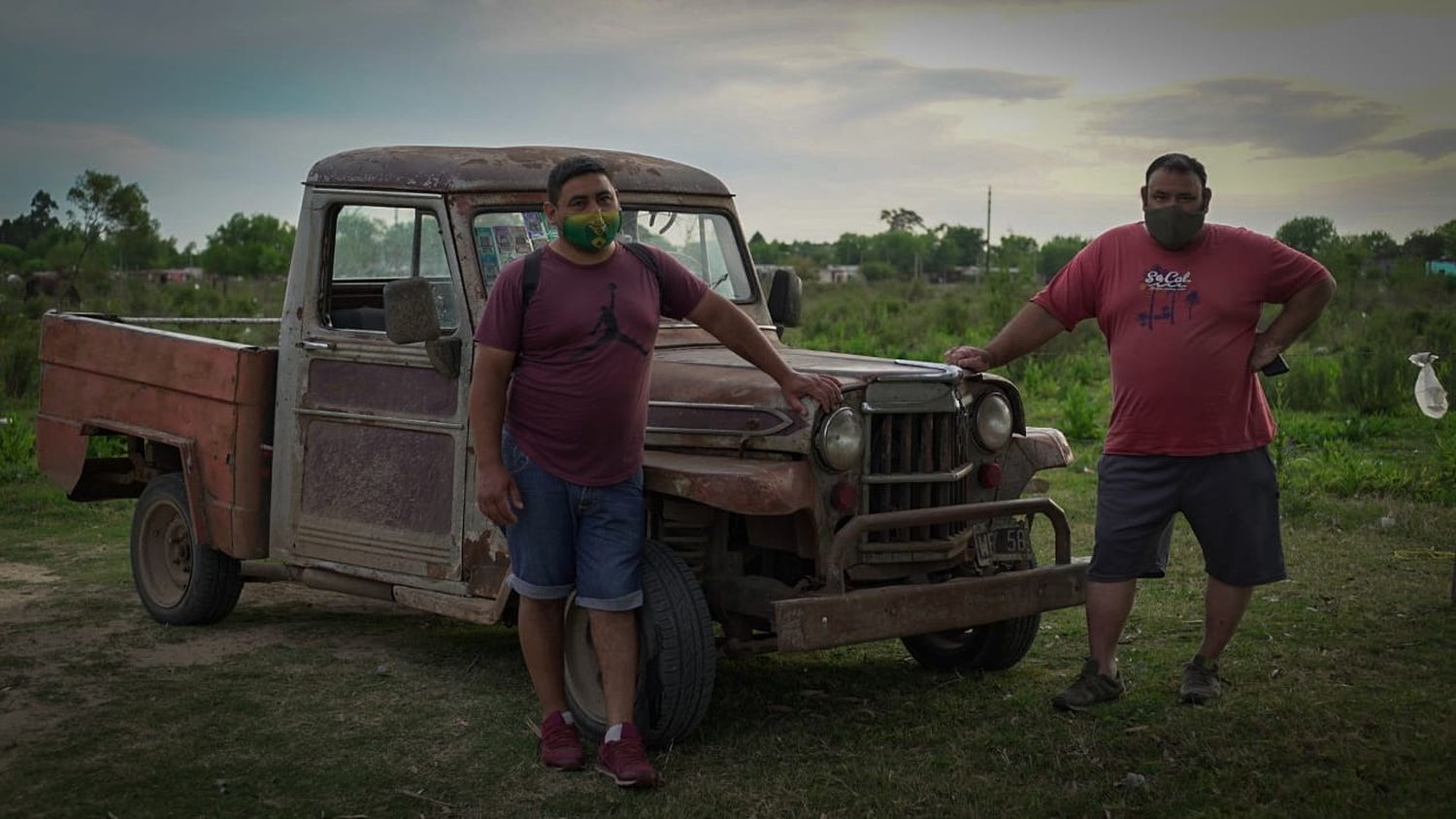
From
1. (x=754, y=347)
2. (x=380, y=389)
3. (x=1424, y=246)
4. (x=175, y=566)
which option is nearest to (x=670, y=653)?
(x=754, y=347)

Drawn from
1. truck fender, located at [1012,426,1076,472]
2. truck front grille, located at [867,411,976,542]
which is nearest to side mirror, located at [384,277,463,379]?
truck front grille, located at [867,411,976,542]

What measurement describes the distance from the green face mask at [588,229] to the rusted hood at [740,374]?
0.76 m

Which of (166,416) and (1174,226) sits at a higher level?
(1174,226)

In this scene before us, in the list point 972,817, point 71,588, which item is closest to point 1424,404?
point 972,817

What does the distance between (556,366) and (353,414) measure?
1.57m

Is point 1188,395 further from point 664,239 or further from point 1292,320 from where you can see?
point 664,239

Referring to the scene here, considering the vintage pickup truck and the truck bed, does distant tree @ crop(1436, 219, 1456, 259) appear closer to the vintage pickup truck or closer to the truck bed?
the vintage pickup truck

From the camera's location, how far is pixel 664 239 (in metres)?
6.27

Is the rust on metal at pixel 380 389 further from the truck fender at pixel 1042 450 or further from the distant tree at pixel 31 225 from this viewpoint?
the distant tree at pixel 31 225

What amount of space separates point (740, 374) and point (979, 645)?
1.48 meters

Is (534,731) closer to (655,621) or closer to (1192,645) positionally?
(655,621)

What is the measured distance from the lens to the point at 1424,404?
657cm

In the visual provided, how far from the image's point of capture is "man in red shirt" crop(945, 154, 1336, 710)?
5.05 m

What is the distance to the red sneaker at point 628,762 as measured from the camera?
4.57 meters
